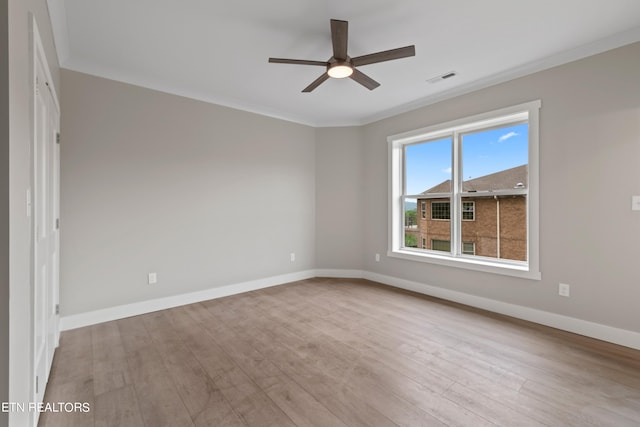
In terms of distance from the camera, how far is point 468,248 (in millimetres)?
3752

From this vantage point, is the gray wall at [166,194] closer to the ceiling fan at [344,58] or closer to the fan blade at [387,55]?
the ceiling fan at [344,58]

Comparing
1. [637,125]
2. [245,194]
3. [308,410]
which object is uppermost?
[637,125]

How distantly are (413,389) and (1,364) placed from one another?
2111 millimetres

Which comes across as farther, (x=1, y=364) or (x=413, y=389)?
(x=413, y=389)

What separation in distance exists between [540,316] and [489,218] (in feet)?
3.87

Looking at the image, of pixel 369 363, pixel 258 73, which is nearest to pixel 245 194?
pixel 258 73

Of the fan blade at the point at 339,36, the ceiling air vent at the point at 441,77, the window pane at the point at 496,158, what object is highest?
the ceiling air vent at the point at 441,77

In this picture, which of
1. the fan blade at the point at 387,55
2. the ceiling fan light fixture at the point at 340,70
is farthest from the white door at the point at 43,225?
the fan blade at the point at 387,55

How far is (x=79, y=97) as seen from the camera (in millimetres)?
2934

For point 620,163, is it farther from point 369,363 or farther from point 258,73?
point 258,73

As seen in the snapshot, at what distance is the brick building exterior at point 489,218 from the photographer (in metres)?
3.28

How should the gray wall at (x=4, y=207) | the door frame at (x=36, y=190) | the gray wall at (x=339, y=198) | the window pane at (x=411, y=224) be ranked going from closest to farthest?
1. the gray wall at (x=4, y=207)
2. the door frame at (x=36, y=190)
3. the window pane at (x=411, y=224)
4. the gray wall at (x=339, y=198)

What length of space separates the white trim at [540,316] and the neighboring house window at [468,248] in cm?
54

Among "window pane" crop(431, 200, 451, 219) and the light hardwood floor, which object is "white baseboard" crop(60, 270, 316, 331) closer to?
the light hardwood floor
